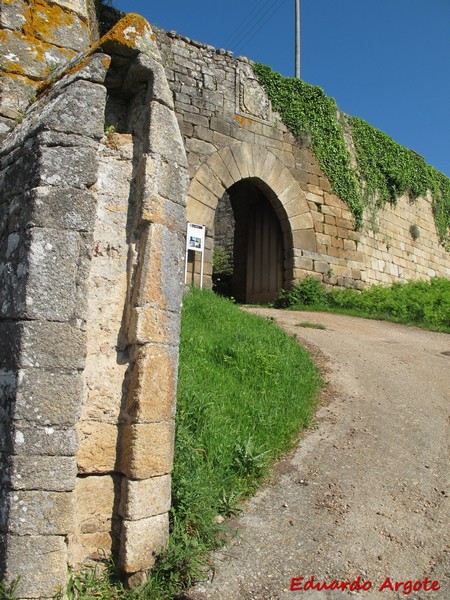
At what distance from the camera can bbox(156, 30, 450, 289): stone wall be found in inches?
388

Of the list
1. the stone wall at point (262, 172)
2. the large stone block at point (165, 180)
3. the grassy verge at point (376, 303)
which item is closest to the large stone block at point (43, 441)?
the large stone block at point (165, 180)

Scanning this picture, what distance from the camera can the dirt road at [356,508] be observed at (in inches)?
112

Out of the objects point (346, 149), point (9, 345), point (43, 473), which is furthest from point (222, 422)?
point (346, 149)

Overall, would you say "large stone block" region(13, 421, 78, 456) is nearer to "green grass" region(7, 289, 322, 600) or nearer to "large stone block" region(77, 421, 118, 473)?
"large stone block" region(77, 421, 118, 473)

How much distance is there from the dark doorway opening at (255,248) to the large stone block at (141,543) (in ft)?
29.6

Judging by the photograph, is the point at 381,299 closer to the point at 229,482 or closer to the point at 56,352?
the point at 229,482

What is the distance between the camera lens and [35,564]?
231 centimetres

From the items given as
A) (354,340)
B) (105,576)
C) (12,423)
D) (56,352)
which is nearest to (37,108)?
(56,352)

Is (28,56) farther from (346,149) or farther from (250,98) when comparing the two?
(346,149)

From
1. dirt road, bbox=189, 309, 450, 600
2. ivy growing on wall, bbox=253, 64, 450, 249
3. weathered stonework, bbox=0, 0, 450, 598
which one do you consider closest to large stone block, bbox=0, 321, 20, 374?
weathered stonework, bbox=0, 0, 450, 598

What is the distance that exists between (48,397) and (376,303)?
968 centimetres

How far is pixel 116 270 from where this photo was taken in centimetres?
282

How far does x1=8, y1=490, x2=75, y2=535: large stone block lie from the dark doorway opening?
9.27 m

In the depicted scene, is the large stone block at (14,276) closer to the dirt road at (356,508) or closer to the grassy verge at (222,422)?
the grassy verge at (222,422)
